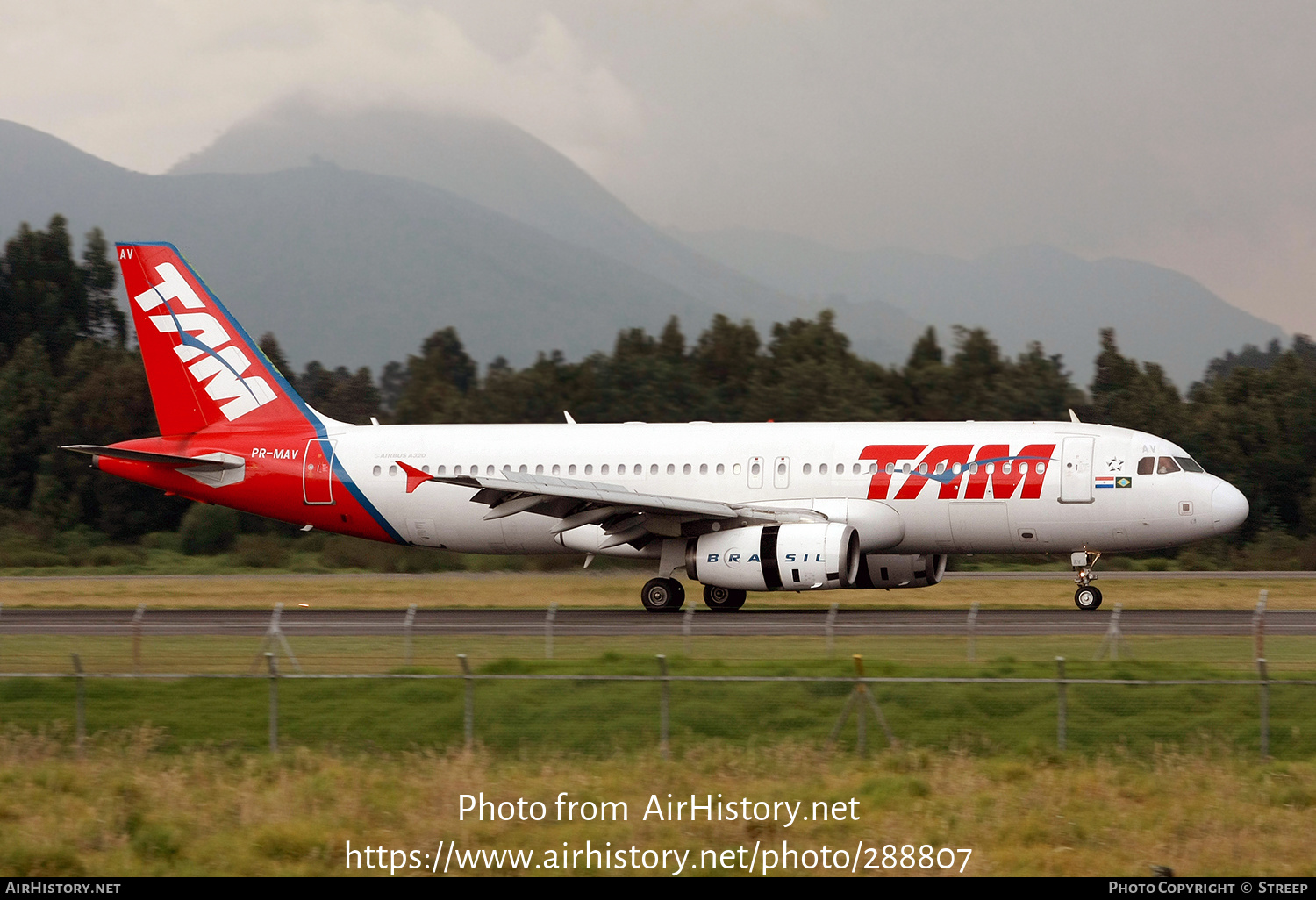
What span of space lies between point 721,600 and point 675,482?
108 inches

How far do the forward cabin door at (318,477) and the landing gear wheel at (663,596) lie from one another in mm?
8131

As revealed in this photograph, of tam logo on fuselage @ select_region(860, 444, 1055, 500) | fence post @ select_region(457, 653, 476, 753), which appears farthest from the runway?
fence post @ select_region(457, 653, 476, 753)

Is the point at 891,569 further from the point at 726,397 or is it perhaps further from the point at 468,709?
the point at 726,397

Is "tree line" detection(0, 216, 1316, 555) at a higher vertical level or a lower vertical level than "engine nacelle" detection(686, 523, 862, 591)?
higher

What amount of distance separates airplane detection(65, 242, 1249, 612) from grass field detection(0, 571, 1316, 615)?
1.46 metres

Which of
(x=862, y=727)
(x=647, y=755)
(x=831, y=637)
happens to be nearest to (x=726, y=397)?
(x=831, y=637)

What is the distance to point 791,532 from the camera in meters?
27.7

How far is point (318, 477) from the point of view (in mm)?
32781

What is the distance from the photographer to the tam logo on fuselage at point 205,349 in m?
34.1

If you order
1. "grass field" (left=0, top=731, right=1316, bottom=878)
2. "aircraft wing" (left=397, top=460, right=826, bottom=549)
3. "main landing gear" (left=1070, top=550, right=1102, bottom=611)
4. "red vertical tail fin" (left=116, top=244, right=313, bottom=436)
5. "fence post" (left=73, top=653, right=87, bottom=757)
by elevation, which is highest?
"red vertical tail fin" (left=116, top=244, right=313, bottom=436)

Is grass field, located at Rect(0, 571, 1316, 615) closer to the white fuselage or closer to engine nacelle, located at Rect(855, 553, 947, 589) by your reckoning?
engine nacelle, located at Rect(855, 553, 947, 589)

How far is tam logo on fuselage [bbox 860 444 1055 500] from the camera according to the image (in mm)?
28438

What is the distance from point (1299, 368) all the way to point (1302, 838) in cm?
5600
